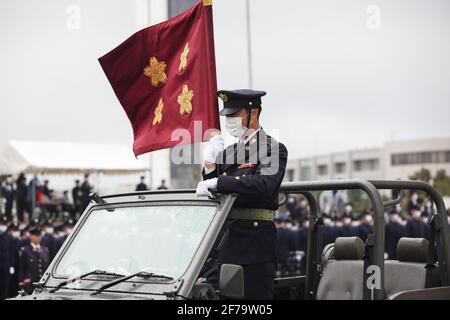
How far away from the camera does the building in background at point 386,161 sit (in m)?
77.6

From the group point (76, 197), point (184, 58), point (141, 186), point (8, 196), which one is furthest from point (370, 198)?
point (76, 197)

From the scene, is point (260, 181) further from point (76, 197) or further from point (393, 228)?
point (76, 197)

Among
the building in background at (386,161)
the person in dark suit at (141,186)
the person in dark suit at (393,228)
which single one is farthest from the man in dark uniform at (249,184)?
the building in background at (386,161)

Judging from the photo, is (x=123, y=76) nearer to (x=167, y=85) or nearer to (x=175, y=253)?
(x=167, y=85)

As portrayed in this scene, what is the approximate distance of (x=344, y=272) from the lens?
5.50 meters

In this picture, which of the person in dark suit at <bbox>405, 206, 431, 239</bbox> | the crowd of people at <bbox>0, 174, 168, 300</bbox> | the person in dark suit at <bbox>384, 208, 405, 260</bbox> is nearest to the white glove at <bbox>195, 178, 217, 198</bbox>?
the crowd of people at <bbox>0, 174, 168, 300</bbox>

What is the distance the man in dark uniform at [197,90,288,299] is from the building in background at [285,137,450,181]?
67775 millimetres

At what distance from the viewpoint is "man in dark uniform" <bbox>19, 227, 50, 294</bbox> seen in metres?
15.1

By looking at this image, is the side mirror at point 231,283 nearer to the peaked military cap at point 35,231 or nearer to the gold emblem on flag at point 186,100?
the gold emblem on flag at point 186,100

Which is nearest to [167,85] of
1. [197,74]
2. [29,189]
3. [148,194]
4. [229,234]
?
[197,74]

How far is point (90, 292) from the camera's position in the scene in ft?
13.7

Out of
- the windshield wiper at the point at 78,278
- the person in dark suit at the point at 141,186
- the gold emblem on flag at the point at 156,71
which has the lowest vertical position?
the person in dark suit at the point at 141,186

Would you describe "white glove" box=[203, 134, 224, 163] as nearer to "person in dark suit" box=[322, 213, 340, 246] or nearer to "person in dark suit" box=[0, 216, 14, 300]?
"person in dark suit" box=[0, 216, 14, 300]

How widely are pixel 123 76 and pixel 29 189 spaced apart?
68.6 ft
